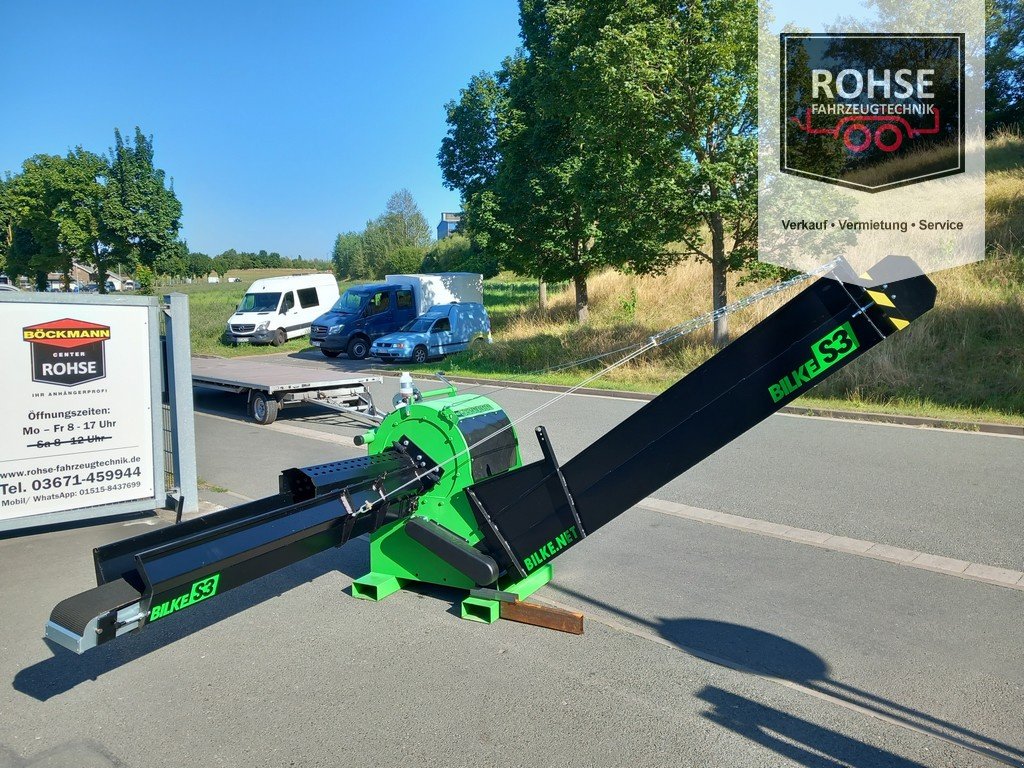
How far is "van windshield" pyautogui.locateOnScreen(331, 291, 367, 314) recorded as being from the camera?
93.0 ft

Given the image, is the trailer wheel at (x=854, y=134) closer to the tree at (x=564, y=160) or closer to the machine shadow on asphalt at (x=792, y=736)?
the tree at (x=564, y=160)

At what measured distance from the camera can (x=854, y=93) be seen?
1650 cm

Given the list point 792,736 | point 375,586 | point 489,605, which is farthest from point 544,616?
point 792,736

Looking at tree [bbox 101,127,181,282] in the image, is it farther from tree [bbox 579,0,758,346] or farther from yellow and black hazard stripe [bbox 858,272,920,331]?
yellow and black hazard stripe [bbox 858,272,920,331]

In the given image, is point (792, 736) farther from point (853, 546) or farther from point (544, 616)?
point (853, 546)

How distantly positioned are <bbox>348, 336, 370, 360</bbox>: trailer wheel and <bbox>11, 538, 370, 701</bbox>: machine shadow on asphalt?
21.1m

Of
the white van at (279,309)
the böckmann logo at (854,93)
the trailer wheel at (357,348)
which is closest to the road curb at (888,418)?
the böckmann logo at (854,93)

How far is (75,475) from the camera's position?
22.8 ft

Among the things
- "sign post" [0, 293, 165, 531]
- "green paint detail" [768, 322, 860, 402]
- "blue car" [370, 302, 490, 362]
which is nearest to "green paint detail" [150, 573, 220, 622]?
"green paint detail" [768, 322, 860, 402]

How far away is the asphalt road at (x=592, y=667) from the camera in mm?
3688

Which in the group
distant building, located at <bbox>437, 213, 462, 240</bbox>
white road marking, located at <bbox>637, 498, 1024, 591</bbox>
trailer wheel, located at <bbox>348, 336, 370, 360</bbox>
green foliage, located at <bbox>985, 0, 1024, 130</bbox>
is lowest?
white road marking, located at <bbox>637, 498, 1024, 591</bbox>

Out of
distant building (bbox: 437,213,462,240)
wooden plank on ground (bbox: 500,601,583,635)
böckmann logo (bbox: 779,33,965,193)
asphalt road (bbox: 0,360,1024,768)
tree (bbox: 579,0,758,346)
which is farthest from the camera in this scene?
distant building (bbox: 437,213,462,240)

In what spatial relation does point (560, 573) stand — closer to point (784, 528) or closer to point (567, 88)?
point (784, 528)

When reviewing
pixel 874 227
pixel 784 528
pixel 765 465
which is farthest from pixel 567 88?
pixel 784 528
